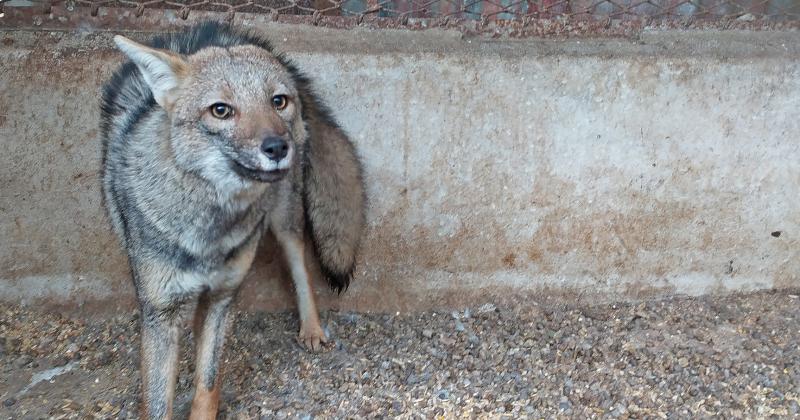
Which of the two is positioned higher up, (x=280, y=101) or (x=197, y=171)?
(x=280, y=101)

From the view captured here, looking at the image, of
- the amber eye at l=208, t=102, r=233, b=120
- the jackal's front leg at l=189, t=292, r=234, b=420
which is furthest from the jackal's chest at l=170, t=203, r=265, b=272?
the amber eye at l=208, t=102, r=233, b=120

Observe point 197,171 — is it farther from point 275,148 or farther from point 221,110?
point 275,148

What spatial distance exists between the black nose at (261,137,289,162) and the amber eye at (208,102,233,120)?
9.7 inches

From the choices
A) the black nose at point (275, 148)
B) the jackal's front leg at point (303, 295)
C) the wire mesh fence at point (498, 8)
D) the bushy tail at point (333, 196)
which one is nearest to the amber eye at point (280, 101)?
the black nose at point (275, 148)

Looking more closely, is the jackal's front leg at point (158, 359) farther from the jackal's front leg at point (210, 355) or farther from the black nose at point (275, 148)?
the black nose at point (275, 148)

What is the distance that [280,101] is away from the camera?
3.32 meters

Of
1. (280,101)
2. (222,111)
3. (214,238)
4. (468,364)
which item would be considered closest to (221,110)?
(222,111)

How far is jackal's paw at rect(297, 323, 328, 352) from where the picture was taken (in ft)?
14.3

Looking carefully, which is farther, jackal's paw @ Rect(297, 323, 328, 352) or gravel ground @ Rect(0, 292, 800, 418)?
jackal's paw @ Rect(297, 323, 328, 352)

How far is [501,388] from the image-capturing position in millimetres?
3912

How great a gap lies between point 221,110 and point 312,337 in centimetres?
165

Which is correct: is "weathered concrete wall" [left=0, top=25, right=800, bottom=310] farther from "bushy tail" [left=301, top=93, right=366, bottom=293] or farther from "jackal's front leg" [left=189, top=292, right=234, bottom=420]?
"jackal's front leg" [left=189, top=292, right=234, bottom=420]

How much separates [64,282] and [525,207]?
103 inches

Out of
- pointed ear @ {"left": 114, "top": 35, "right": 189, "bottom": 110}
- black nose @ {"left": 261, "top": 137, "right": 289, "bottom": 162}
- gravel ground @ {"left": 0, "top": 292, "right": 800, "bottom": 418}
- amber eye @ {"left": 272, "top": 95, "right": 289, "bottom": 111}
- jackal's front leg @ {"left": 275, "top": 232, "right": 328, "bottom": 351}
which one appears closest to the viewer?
black nose @ {"left": 261, "top": 137, "right": 289, "bottom": 162}
